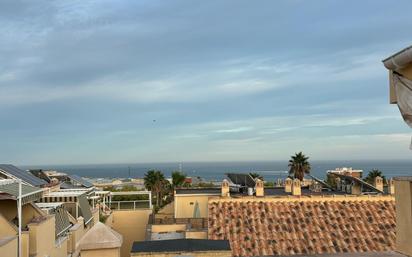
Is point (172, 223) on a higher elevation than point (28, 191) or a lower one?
lower

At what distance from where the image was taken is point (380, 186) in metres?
27.9

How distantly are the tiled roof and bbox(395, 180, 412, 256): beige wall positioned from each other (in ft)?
45.4

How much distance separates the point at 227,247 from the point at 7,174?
918 centimetres

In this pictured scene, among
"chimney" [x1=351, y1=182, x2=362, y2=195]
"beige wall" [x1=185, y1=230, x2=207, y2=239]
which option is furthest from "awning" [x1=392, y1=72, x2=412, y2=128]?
"chimney" [x1=351, y1=182, x2=362, y2=195]

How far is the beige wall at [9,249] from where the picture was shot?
359 inches

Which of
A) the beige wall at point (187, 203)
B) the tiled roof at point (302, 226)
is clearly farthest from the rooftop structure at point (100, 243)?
the beige wall at point (187, 203)

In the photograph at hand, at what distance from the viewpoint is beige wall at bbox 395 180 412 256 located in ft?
13.8

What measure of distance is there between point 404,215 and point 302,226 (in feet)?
56.6

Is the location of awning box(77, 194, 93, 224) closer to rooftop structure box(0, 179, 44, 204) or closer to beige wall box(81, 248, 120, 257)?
rooftop structure box(0, 179, 44, 204)

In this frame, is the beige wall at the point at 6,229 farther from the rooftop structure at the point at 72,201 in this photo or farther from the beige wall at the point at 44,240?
the rooftop structure at the point at 72,201

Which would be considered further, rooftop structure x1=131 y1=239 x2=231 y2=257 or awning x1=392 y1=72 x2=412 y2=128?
rooftop structure x1=131 y1=239 x2=231 y2=257

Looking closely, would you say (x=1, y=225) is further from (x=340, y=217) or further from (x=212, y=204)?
(x=340, y=217)

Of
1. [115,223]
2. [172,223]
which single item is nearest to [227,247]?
[172,223]

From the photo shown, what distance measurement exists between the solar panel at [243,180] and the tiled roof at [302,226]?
4862 mm
